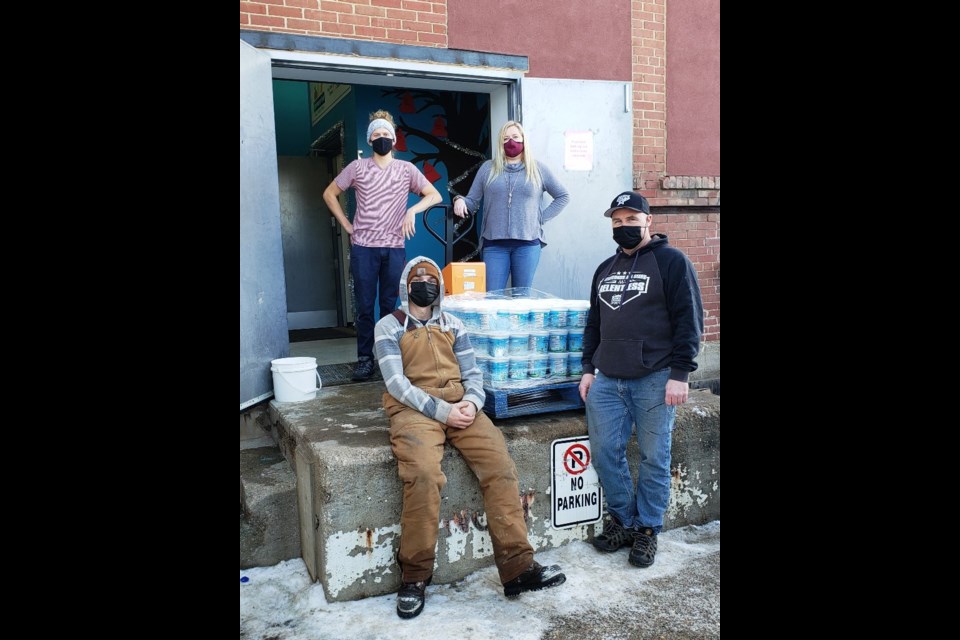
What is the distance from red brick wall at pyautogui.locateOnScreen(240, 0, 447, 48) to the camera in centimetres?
529

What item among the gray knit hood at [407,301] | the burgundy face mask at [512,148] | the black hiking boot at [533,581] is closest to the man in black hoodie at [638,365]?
the black hiking boot at [533,581]

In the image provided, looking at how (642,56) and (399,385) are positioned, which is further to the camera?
(642,56)

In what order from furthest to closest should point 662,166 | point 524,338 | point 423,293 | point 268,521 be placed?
point 662,166
point 524,338
point 268,521
point 423,293

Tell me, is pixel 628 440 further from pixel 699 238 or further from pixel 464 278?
pixel 699 238

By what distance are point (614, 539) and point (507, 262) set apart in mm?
2522

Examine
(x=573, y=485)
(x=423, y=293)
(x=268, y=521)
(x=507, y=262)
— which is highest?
(x=507, y=262)

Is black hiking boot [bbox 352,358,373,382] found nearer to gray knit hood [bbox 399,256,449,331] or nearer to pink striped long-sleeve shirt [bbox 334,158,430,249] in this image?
pink striped long-sleeve shirt [bbox 334,158,430,249]

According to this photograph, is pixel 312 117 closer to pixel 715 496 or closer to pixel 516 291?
pixel 516 291

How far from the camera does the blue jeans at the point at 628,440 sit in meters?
3.73

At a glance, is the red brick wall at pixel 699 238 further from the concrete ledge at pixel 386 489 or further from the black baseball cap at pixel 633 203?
the black baseball cap at pixel 633 203

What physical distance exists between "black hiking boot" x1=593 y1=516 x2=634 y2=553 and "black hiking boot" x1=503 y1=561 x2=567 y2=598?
0.54 metres

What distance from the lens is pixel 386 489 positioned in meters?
3.49

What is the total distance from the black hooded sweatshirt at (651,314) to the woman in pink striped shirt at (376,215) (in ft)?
6.79

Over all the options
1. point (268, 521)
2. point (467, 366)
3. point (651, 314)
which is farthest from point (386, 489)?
point (651, 314)
